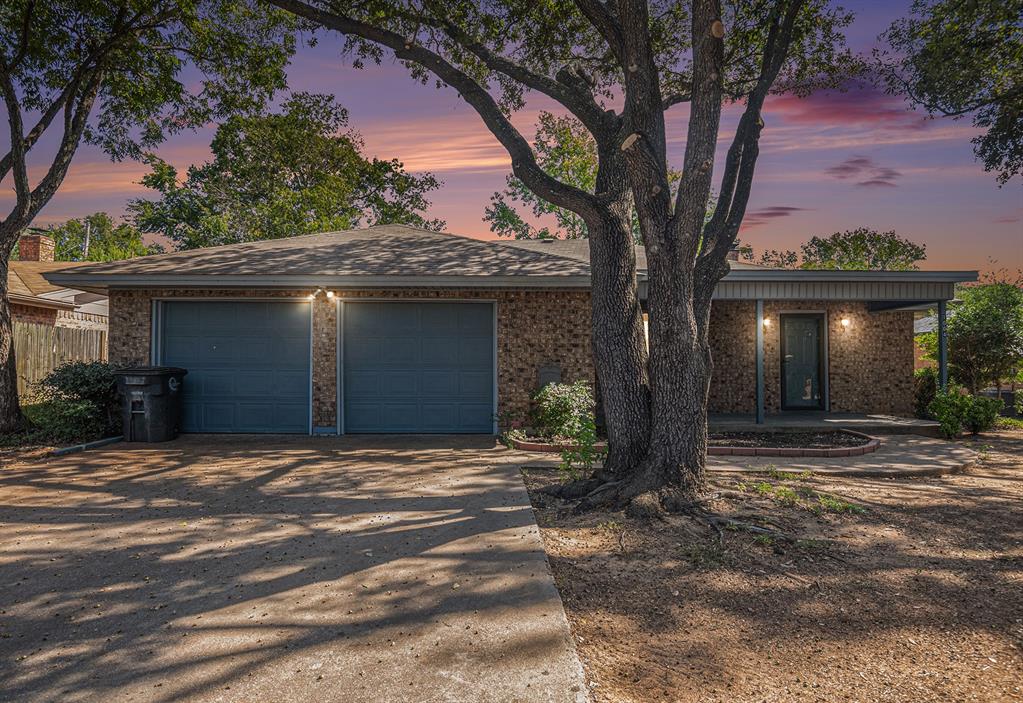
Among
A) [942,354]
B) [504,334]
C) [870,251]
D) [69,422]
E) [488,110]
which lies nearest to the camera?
[488,110]

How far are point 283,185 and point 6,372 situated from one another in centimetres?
1931

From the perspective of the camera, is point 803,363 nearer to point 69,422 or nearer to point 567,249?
point 567,249

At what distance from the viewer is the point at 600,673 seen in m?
2.54

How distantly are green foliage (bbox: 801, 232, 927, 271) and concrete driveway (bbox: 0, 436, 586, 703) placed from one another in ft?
108

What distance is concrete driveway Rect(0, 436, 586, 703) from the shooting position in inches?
96.7

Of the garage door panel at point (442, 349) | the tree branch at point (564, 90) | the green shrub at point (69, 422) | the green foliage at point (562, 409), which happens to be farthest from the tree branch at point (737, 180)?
the green shrub at point (69, 422)

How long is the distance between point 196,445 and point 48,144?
666cm

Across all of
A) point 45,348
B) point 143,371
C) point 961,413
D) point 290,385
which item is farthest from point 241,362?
point 961,413

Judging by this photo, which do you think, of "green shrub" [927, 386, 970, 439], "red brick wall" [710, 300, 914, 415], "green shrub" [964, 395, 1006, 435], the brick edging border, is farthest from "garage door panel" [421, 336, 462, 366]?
"green shrub" [964, 395, 1006, 435]

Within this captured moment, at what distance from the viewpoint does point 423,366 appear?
32.2 ft

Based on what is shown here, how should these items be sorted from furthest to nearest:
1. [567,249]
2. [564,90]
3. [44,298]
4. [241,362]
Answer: [44,298] → [567,249] → [241,362] → [564,90]

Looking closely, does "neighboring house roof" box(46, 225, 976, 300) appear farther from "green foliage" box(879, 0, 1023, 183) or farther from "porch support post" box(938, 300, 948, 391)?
"green foliage" box(879, 0, 1023, 183)

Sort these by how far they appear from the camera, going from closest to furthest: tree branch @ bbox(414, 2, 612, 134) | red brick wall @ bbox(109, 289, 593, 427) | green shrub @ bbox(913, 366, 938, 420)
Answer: tree branch @ bbox(414, 2, 612, 134)
red brick wall @ bbox(109, 289, 593, 427)
green shrub @ bbox(913, 366, 938, 420)

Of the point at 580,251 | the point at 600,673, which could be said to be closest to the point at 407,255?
the point at 580,251
